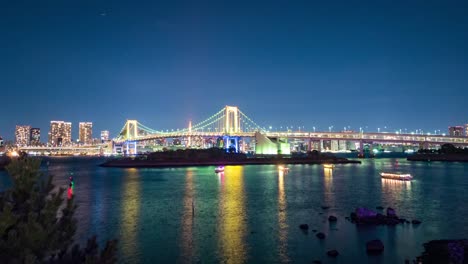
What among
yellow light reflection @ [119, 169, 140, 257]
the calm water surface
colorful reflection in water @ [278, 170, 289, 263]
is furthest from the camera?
yellow light reflection @ [119, 169, 140, 257]

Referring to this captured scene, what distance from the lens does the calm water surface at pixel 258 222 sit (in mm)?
11672

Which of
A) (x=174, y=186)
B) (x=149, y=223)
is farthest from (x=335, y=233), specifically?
(x=174, y=186)

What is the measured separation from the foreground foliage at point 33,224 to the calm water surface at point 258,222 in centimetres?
678

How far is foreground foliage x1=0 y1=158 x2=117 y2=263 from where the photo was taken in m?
3.61

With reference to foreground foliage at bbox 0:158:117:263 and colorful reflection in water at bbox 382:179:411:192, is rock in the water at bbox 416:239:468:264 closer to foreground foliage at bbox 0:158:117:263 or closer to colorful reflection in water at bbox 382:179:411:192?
foreground foliage at bbox 0:158:117:263

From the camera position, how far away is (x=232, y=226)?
1520cm

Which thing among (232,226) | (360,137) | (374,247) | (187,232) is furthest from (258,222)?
(360,137)

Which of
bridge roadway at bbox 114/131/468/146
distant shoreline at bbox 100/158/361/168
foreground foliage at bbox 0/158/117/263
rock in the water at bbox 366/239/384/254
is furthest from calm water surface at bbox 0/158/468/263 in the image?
bridge roadway at bbox 114/131/468/146

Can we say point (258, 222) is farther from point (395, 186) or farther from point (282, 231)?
point (395, 186)

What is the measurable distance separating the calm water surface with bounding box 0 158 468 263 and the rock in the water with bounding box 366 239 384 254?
0.22 meters

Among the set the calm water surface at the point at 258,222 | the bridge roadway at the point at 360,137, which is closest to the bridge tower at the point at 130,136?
the bridge roadway at the point at 360,137

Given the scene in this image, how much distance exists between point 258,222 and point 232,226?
1.28 meters

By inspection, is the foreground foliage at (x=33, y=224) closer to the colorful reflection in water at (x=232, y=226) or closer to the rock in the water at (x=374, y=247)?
the colorful reflection in water at (x=232, y=226)

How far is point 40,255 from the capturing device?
391cm
